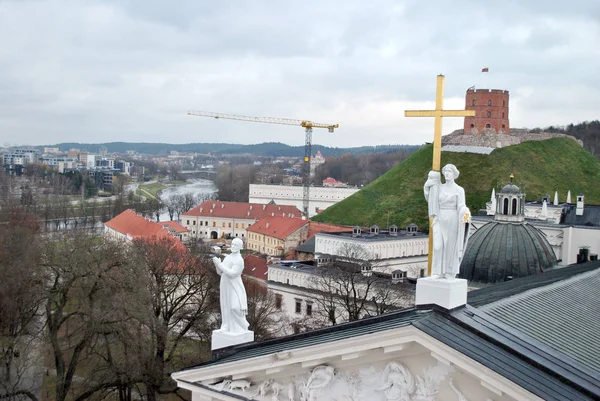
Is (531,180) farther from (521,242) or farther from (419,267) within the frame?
(521,242)

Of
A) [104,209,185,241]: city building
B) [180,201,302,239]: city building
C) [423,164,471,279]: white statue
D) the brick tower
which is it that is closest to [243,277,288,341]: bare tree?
[423,164,471,279]: white statue

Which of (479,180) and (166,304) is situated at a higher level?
(479,180)

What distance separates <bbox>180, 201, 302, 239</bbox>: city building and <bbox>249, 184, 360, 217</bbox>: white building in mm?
22436

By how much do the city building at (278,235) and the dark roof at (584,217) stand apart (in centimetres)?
4773

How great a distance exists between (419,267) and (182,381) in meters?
68.2

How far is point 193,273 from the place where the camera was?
4547 cm

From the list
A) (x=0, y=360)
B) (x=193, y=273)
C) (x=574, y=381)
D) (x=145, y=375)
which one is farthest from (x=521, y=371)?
(x=193, y=273)

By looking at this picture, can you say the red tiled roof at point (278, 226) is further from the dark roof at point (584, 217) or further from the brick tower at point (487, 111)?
the dark roof at point (584, 217)

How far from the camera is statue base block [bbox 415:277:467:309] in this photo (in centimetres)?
1144

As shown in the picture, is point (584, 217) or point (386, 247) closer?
point (584, 217)

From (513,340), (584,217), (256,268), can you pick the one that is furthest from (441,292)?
(256,268)

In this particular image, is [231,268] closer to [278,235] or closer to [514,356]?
[514,356]

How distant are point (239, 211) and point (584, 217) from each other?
273 ft

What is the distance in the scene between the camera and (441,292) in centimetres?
1150
